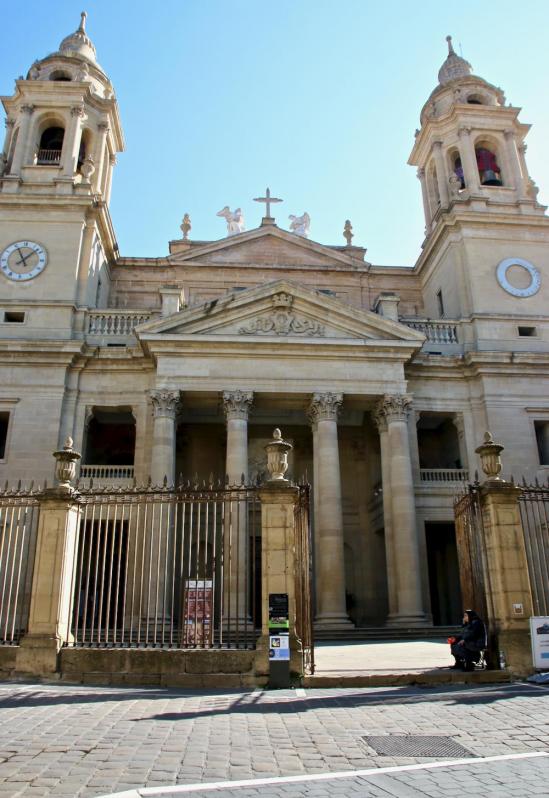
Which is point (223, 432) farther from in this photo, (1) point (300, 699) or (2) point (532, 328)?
(1) point (300, 699)

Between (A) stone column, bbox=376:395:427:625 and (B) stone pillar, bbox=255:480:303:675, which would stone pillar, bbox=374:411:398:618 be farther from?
(B) stone pillar, bbox=255:480:303:675

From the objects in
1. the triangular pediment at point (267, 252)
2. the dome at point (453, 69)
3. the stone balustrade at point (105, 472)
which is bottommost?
the stone balustrade at point (105, 472)

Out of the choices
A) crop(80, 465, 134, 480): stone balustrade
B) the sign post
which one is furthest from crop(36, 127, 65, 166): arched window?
the sign post

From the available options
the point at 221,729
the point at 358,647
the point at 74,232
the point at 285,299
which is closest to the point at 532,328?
the point at 285,299

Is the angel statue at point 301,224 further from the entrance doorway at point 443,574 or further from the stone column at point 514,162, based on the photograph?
the entrance doorway at point 443,574

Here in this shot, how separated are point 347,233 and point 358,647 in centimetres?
2354

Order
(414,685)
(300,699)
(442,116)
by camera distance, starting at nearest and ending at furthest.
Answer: (300,699) → (414,685) → (442,116)

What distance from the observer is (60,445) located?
83.9 feet

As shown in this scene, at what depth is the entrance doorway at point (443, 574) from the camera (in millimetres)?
28578

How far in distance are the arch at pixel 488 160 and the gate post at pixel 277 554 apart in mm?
25947

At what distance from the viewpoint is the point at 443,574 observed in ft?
97.2

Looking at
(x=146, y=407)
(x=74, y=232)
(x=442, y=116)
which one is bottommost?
(x=146, y=407)

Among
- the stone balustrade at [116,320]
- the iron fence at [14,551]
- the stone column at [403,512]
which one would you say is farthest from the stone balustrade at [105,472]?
the stone column at [403,512]

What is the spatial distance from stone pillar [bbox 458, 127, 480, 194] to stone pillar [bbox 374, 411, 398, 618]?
43.1ft
